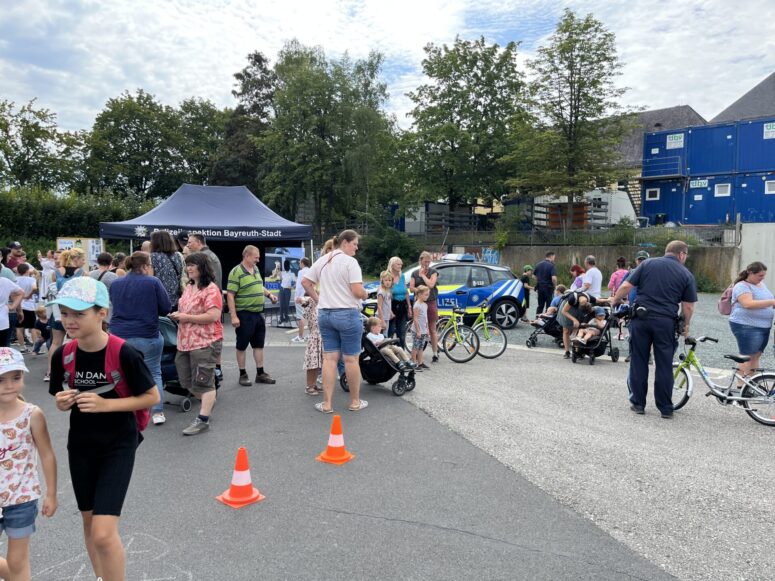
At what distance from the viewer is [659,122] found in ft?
141

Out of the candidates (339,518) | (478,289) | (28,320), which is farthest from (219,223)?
(339,518)

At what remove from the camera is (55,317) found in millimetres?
7238

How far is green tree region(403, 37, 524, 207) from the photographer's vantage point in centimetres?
3406

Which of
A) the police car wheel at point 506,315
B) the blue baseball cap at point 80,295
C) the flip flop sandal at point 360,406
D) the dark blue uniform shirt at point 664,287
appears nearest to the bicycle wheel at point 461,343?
the flip flop sandal at point 360,406

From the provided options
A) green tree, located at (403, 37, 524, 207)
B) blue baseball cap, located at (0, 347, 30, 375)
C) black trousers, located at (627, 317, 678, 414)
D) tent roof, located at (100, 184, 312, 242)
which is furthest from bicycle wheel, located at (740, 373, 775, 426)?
A: green tree, located at (403, 37, 524, 207)

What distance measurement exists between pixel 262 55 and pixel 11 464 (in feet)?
171

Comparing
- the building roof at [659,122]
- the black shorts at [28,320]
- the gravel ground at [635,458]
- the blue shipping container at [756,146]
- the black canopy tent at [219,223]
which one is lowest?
the gravel ground at [635,458]

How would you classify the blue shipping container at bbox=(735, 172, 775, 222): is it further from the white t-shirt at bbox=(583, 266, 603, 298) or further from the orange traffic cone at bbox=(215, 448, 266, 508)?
the orange traffic cone at bbox=(215, 448, 266, 508)

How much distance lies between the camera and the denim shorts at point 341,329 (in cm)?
577

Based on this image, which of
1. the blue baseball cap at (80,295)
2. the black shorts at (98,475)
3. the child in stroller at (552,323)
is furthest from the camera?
the child in stroller at (552,323)

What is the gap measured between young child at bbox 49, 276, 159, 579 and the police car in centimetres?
977

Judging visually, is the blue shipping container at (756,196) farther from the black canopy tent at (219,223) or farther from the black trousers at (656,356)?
the black trousers at (656,356)

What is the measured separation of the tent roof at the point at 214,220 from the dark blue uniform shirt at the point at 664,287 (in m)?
8.88

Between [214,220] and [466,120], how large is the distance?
986 inches
